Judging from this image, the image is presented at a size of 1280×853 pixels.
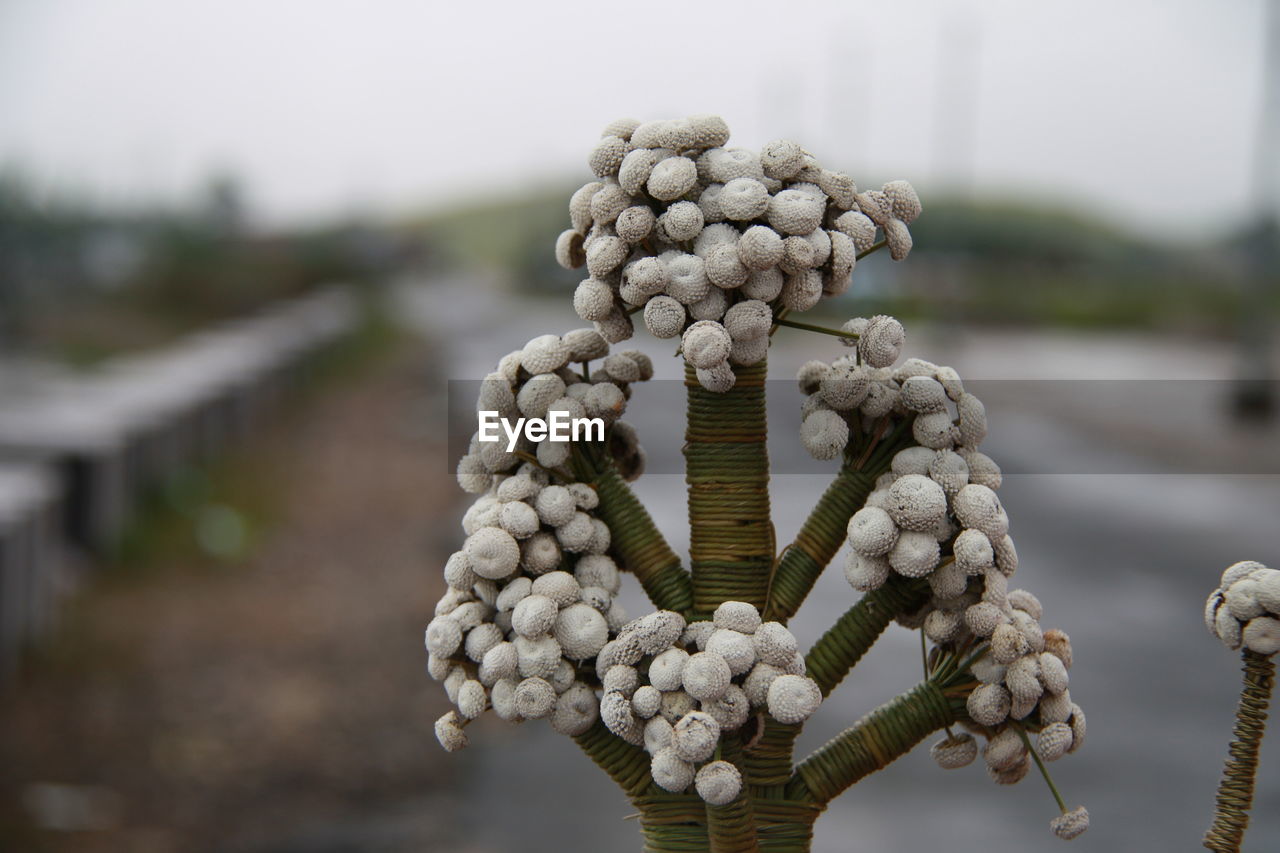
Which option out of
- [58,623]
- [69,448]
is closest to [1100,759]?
[58,623]

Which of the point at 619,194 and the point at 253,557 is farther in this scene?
the point at 253,557

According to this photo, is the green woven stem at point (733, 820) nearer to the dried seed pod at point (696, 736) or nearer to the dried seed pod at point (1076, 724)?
the dried seed pod at point (696, 736)

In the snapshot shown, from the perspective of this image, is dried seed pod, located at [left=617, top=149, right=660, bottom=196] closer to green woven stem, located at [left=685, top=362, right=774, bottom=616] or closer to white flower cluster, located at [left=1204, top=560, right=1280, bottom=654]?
green woven stem, located at [left=685, top=362, right=774, bottom=616]

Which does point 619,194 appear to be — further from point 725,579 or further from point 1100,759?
point 1100,759

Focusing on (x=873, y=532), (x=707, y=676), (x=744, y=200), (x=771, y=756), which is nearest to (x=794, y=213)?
(x=744, y=200)

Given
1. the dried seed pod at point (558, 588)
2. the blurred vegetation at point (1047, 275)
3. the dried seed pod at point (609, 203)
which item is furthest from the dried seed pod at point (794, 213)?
the blurred vegetation at point (1047, 275)

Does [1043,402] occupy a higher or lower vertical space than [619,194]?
lower
